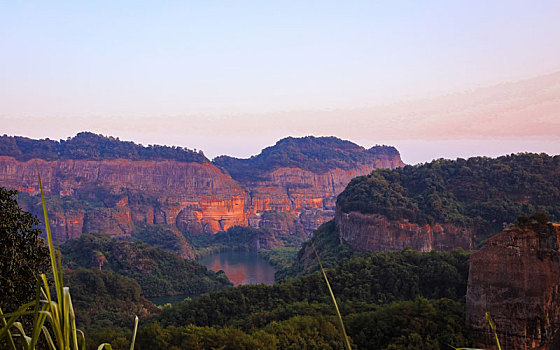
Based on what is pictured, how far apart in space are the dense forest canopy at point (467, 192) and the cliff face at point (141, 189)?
A: 63.7 meters

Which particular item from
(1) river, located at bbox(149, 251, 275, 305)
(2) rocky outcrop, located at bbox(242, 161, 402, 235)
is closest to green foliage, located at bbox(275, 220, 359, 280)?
(1) river, located at bbox(149, 251, 275, 305)

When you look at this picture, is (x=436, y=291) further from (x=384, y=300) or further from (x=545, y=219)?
(x=545, y=219)

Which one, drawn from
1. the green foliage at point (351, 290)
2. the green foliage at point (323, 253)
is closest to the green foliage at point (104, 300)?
the green foliage at point (351, 290)

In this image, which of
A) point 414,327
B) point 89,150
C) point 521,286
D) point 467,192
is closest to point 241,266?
point 467,192

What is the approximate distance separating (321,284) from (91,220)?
246 feet

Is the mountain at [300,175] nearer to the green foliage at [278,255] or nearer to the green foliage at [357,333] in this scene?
the green foliage at [278,255]

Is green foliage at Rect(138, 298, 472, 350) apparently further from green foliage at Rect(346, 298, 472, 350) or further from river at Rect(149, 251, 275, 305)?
river at Rect(149, 251, 275, 305)

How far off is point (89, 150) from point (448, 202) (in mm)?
109564

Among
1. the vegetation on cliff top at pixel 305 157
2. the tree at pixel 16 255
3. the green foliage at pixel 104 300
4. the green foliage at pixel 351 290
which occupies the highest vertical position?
the vegetation on cliff top at pixel 305 157

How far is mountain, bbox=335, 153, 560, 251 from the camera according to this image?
4547cm

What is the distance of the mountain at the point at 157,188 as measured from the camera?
103312mm

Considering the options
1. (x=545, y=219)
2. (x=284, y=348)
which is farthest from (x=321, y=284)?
(x=545, y=219)

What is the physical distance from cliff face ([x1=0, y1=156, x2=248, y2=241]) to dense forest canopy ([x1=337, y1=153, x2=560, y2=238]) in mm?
63739

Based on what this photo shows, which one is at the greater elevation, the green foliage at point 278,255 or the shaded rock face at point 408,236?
the shaded rock face at point 408,236
